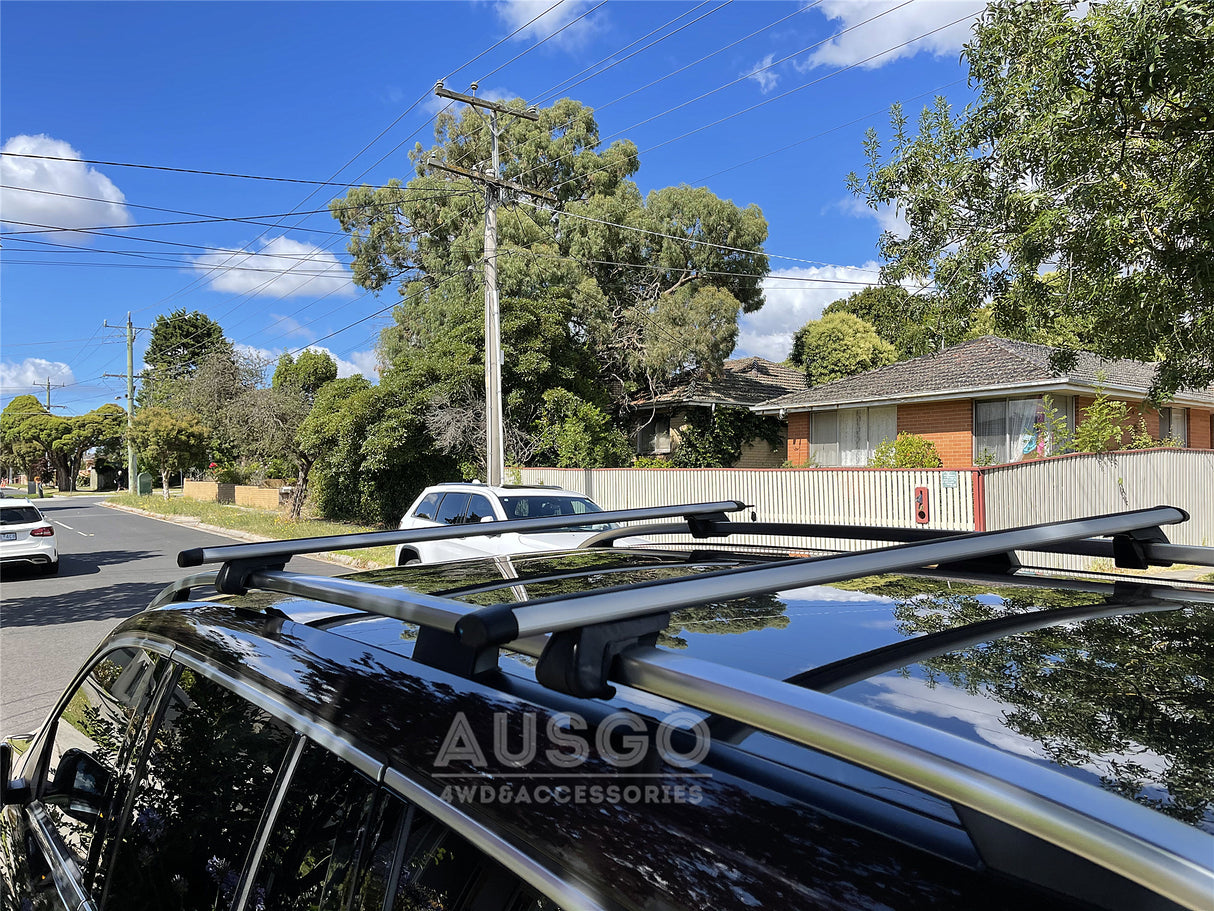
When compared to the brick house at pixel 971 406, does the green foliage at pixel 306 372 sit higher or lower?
higher

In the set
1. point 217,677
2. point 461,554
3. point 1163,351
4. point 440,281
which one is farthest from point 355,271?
point 217,677

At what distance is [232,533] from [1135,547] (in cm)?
2764

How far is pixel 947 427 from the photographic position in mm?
22625

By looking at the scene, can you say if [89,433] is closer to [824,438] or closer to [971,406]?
[824,438]

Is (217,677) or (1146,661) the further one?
(217,677)

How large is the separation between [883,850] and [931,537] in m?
1.45

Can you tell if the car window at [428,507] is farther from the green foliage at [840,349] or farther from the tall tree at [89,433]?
the tall tree at [89,433]

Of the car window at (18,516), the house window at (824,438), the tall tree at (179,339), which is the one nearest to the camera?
the car window at (18,516)

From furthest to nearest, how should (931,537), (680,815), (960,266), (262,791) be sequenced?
(960,266) → (931,537) → (262,791) → (680,815)

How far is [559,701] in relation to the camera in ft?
4.31

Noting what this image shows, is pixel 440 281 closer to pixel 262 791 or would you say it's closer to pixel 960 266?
pixel 960 266

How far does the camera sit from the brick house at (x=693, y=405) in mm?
29719

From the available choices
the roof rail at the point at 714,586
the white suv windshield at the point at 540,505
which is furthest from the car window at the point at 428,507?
the roof rail at the point at 714,586

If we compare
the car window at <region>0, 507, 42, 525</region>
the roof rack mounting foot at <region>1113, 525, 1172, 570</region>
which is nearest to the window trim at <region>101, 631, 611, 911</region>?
the roof rack mounting foot at <region>1113, 525, 1172, 570</region>
